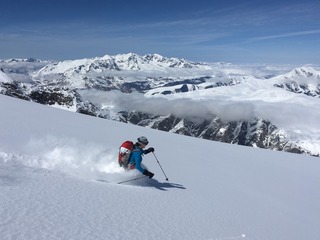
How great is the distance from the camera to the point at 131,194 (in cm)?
853

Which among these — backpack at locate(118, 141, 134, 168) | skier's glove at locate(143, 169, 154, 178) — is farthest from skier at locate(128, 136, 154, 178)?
backpack at locate(118, 141, 134, 168)

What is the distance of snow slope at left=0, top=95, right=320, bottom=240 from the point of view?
591cm

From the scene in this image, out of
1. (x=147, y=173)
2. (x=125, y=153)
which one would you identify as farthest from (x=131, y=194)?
(x=125, y=153)

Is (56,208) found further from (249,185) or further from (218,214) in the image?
(249,185)

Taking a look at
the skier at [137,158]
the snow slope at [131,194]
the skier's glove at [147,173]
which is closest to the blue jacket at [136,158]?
the skier at [137,158]

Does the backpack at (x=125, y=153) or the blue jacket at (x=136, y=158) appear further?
the backpack at (x=125, y=153)

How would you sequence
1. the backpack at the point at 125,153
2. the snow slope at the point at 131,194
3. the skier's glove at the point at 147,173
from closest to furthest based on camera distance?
the snow slope at the point at 131,194, the skier's glove at the point at 147,173, the backpack at the point at 125,153

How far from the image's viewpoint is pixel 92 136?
670 inches

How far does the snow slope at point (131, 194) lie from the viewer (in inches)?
233

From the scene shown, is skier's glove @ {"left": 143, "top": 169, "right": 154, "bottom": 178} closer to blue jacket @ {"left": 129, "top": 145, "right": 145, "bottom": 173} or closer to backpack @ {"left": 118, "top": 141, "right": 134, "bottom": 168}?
blue jacket @ {"left": 129, "top": 145, "right": 145, "bottom": 173}

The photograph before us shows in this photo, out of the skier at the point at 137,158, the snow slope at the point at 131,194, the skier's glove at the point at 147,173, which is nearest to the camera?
the snow slope at the point at 131,194

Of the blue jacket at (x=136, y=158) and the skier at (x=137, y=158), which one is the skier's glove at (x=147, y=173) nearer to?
the skier at (x=137, y=158)

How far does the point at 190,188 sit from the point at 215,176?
301 centimetres

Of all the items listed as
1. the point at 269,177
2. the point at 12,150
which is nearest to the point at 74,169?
the point at 12,150
